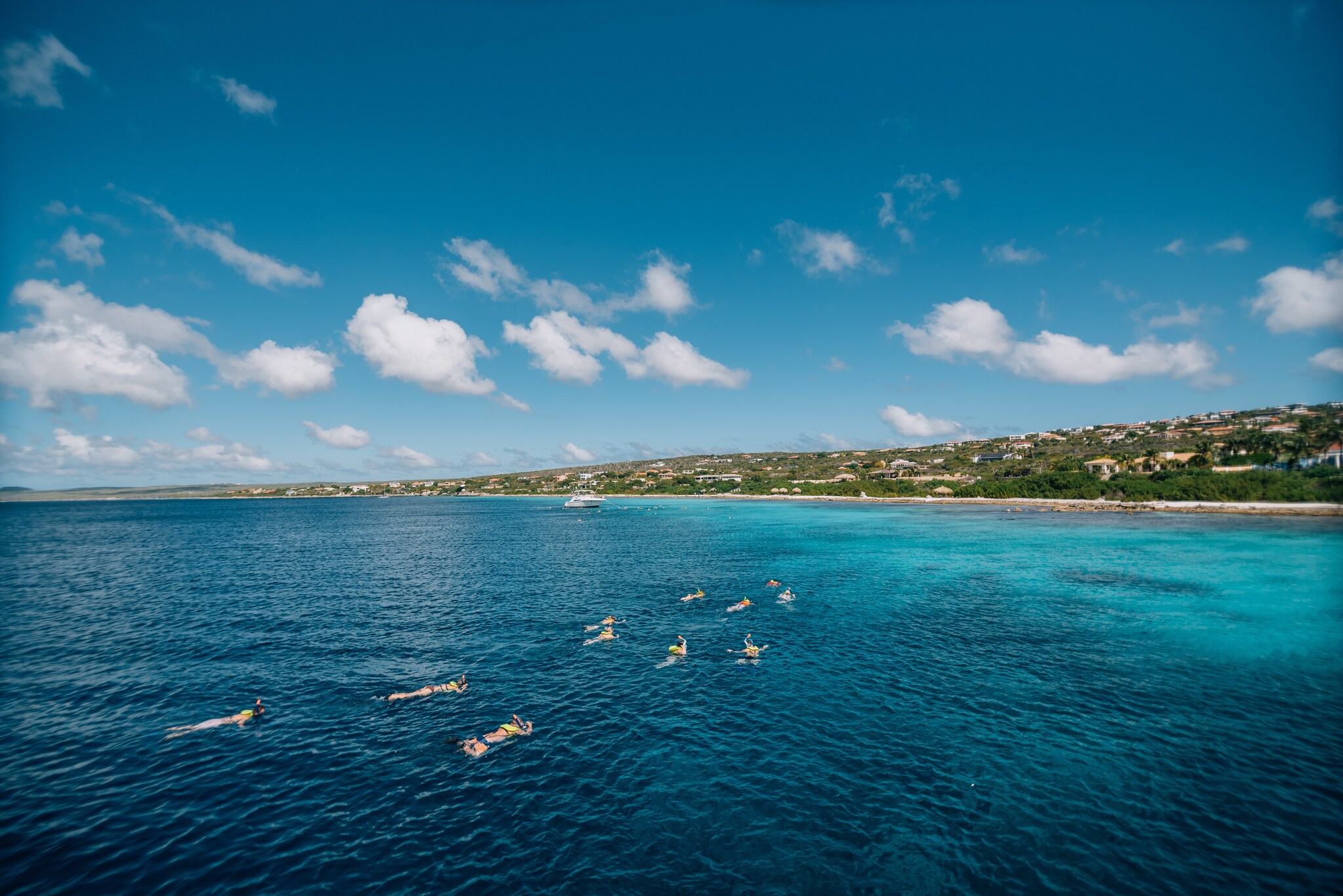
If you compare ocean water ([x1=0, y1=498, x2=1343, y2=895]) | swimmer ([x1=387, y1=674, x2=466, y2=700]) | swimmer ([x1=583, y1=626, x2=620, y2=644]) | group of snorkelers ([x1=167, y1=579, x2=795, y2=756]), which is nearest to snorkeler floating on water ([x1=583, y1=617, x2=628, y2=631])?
group of snorkelers ([x1=167, y1=579, x2=795, y2=756])

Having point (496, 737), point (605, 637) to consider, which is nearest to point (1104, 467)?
point (605, 637)

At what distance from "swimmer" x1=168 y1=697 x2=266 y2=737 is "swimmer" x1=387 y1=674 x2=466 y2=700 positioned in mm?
6360

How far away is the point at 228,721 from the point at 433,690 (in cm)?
1007

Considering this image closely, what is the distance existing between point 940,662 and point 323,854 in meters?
33.9

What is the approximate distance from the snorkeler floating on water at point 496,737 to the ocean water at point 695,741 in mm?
560

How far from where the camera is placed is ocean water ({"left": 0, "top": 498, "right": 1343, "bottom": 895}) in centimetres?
1811

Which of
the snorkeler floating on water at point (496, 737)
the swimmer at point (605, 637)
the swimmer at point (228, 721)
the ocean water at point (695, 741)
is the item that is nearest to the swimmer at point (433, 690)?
the ocean water at point (695, 741)

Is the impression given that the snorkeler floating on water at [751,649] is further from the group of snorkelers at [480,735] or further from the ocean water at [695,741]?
the ocean water at [695,741]

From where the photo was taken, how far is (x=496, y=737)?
86.9ft

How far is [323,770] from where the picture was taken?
2405cm

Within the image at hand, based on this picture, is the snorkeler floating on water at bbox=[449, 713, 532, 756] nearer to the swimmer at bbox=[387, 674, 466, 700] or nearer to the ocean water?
the ocean water

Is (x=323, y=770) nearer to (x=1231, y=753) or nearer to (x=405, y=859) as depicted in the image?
(x=405, y=859)

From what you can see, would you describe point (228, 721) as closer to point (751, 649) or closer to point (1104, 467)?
point (751, 649)

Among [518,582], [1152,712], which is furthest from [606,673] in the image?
[518,582]
